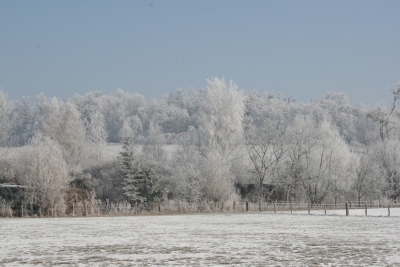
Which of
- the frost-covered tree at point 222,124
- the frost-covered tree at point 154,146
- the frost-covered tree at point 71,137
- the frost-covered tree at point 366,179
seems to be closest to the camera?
the frost-covered tree at point 222,124

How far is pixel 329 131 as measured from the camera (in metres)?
59.8

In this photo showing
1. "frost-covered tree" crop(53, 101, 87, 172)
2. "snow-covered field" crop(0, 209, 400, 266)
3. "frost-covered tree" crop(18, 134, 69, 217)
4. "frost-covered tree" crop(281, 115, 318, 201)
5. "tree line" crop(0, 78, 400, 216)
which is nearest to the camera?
"snow-covered field" crop(0, 209, 400, 266)

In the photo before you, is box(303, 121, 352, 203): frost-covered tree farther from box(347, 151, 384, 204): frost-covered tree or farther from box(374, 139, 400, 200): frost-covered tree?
box(374, 139, 400, 200): frost-covered tree

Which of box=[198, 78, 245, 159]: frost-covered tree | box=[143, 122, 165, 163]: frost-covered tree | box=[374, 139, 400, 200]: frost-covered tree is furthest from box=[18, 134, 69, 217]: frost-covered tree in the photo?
box=[374, 139, 400, 200]: frost-covered tree

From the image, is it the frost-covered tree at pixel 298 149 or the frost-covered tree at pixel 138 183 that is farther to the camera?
the frost-covered tree at pixel 298 149

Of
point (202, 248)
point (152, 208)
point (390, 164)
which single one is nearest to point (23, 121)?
point (152, 208)

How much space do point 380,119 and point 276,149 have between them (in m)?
16.7

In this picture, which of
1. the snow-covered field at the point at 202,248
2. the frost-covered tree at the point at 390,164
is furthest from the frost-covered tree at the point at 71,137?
the snow-covered field at the point at 202,248

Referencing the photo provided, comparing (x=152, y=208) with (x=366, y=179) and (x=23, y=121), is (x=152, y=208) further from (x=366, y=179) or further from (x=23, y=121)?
(x=23, y=121)

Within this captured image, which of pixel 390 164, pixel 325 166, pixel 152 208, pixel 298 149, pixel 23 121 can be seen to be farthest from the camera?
pixel 23 121

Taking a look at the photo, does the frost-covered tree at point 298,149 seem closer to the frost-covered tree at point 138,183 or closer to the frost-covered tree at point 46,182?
the frost-covered tree at point 138,183

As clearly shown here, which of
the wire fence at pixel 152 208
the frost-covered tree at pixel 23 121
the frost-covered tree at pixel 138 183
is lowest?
the wire fence at pixel 152 208

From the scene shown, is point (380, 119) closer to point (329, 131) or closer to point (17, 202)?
point (329, 131)

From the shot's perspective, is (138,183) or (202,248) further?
(138,183)
